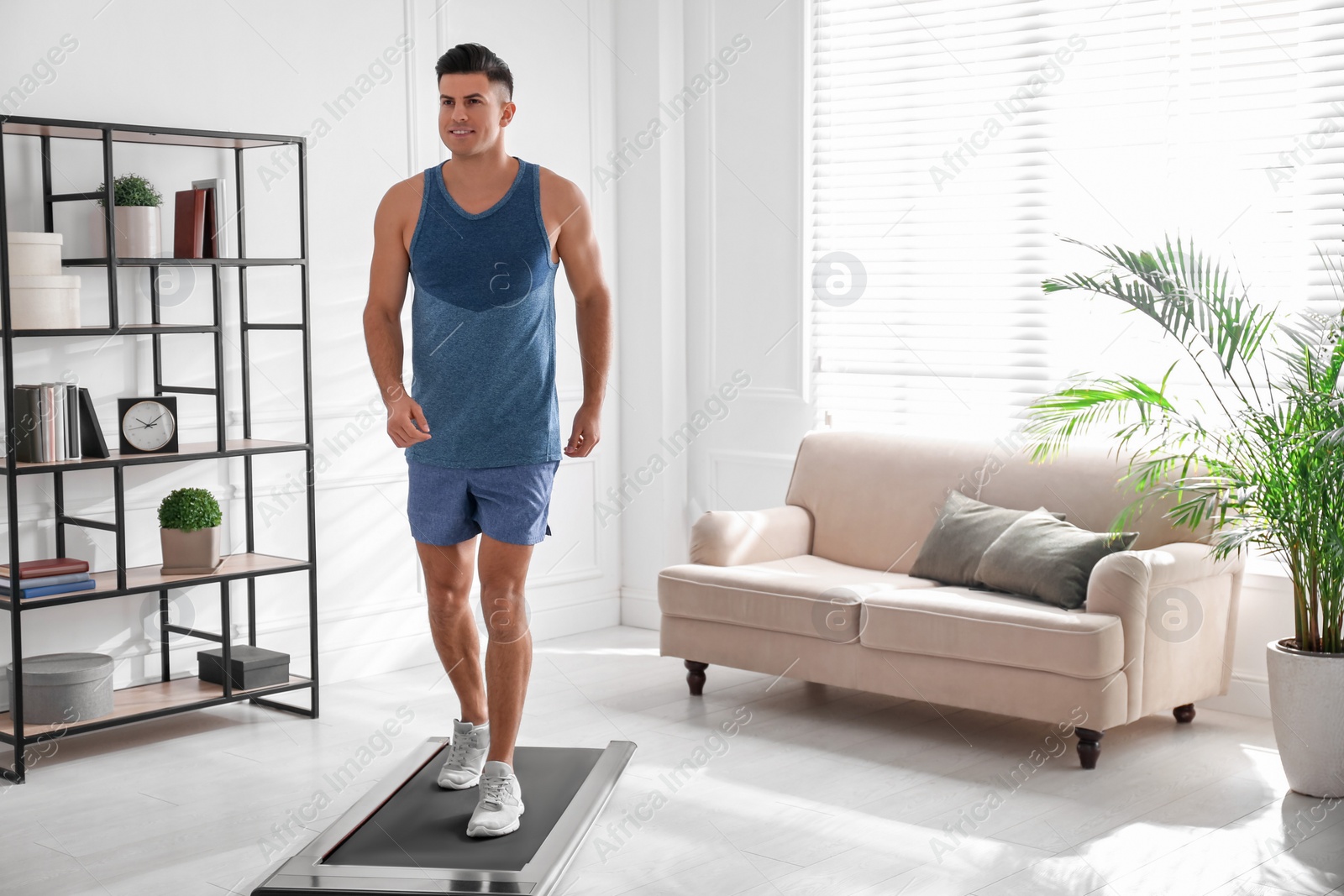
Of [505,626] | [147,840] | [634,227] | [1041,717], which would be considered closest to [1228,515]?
[1041,717]

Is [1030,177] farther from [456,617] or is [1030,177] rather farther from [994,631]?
[456,617]

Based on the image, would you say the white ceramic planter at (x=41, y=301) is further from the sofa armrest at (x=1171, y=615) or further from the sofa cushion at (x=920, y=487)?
the sofa armrest at (x=1171, y=615)

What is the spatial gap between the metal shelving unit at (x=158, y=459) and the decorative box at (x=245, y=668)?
30mm

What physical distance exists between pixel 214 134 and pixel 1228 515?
11.0 feet

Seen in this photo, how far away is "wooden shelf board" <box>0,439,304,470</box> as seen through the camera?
3.84m

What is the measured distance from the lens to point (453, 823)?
10.3 feet

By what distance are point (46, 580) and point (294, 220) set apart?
1550mm

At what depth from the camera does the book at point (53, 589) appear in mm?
3838

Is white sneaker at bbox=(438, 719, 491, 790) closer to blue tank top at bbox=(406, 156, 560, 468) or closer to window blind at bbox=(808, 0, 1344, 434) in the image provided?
blue tank top at bbox=(406, 156, 560, 468)

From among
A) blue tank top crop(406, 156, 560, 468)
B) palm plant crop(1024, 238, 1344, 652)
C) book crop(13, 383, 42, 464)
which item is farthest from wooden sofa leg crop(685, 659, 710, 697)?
book crop(13, 383, 42, 464)

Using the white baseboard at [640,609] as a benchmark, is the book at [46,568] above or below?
above

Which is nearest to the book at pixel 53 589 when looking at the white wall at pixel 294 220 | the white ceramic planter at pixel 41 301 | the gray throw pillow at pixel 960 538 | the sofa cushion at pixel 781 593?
the white wall at pixel 294 220

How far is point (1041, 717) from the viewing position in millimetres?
3850

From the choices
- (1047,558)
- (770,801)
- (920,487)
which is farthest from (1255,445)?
(770,801)
